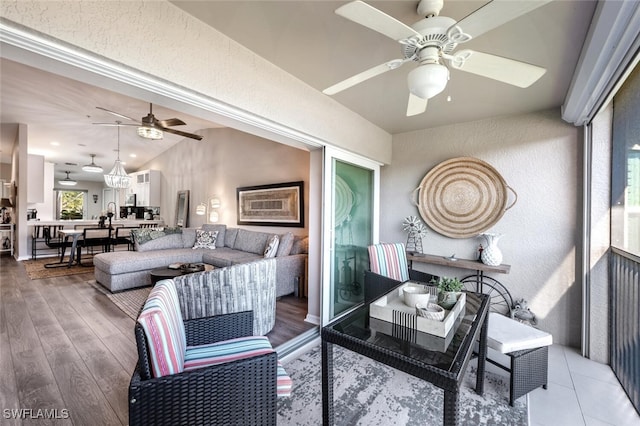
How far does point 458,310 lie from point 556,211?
6.77ft

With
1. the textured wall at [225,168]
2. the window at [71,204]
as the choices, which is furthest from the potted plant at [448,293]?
the window at [71,204]

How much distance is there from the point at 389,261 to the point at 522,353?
1.30m

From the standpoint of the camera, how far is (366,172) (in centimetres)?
353

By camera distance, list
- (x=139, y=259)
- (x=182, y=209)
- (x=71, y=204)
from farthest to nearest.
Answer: (x=71, y=204) → (x=182, y=209) → (x=139, y=259)

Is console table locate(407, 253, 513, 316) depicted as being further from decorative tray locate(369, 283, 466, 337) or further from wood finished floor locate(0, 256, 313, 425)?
wood finished floor locate(0, 256, 313, 425)

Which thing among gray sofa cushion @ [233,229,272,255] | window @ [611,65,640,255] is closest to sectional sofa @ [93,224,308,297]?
gray sofa cushion @ [233,229,272,255]

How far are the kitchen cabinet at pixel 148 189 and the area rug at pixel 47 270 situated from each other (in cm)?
283

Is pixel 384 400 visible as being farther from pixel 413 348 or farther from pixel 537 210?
pixel 537 210

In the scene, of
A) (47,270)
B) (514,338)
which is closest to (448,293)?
(514,338)

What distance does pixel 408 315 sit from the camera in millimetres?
1438

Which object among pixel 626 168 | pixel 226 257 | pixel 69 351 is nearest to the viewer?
pixel 626 168

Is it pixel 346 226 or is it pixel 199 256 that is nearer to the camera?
pixel 346 226

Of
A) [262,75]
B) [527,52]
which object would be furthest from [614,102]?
Answer: [262,75]

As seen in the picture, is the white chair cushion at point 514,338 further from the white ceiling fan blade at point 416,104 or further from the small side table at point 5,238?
the small side table at point 5,238
